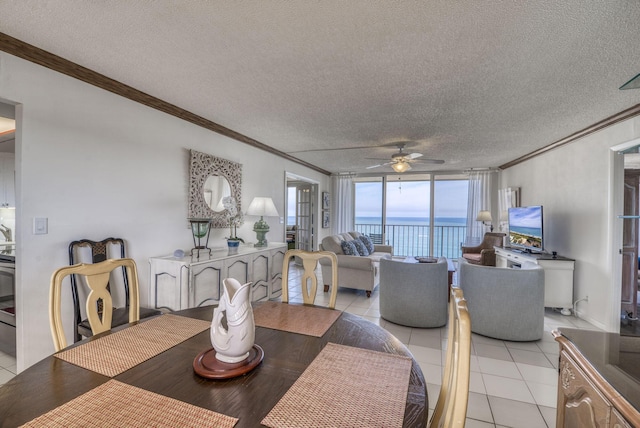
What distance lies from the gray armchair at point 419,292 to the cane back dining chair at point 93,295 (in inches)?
99.4

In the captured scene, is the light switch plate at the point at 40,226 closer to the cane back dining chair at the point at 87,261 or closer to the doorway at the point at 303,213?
the cane back dining chair at the point at 87,261

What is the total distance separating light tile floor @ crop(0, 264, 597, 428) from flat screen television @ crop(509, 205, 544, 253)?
44.8 inches

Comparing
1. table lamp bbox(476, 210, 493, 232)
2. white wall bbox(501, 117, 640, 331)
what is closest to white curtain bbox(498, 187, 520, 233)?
table lamp bbox(476, 210, 493, 232)

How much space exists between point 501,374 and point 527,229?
3.00 meters

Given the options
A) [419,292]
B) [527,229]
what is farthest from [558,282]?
[419,292]

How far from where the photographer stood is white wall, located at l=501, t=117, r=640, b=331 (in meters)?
3.10

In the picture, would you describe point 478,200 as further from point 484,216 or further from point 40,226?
point 40,226

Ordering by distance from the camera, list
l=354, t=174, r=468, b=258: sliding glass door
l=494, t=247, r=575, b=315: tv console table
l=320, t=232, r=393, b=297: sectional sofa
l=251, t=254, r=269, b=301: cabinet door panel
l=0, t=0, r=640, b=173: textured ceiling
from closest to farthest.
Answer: l=0, t=0, r=640, b=173: textured ceiling
l=251, t=254, r=269, b=301: cabinet door panel
l=494, t=247, r=575, b=315: tv console table
l=320, t=232, r=393, b=297: sectional sofa
l=354, t=174, r=468, b=258: sliding glass door

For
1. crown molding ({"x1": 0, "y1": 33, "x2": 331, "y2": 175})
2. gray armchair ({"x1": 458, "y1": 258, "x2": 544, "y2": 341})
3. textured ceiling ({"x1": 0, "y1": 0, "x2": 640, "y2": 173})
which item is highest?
textured ceiling ({"x1": 0, "y1": 0, "x2": 640, "y2": 173})

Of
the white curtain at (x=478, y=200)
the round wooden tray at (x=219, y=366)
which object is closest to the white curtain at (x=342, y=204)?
the white curtain at (x=478, y=200)

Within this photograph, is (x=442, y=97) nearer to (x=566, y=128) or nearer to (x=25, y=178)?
(x=566, y=128)

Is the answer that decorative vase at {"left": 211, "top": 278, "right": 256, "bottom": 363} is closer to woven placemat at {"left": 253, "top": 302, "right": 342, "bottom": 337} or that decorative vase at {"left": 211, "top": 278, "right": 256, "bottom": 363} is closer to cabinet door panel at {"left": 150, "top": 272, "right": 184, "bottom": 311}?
woven placemat at {"left": 253, "top": 302, "right": 342, "bottom": 337}

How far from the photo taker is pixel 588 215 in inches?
138

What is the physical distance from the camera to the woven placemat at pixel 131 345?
1.01m
